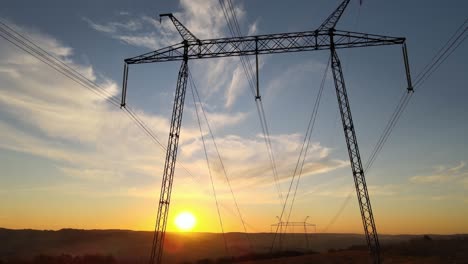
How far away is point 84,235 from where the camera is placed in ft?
508

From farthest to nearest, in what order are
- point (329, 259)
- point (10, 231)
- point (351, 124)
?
1. point (10, 231)
2. point (329, 259)
3. point (351, 124)

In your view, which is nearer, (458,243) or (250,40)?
(250,40)

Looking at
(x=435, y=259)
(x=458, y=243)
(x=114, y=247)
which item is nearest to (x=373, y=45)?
(x=435, y=259)

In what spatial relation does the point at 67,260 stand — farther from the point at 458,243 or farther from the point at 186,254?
the point at 458,243

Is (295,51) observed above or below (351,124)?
above

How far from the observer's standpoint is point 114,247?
140 metres

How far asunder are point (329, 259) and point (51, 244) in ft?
386

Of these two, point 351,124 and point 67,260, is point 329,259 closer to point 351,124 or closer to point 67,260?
point 351,124

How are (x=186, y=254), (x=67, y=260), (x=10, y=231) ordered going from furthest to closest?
(x=10, y=231) < (x=186, y=254) < (x=67, y=260)

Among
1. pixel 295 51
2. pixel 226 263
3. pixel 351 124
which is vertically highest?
pixel 295 51

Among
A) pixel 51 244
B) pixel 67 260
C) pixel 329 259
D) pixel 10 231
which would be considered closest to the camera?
pixel 329 259

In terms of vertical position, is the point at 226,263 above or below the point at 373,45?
below

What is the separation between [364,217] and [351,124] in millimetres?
8661

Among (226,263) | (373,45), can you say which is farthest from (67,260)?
(373,45)
